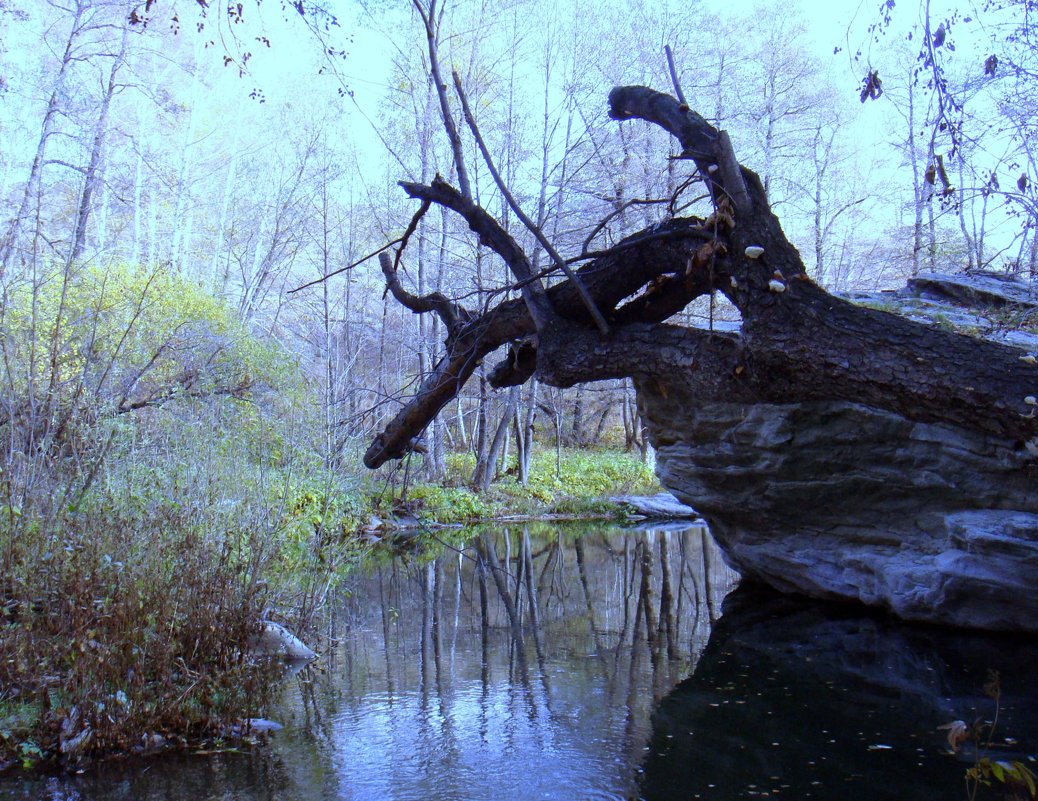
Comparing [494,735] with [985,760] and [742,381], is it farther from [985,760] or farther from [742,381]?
[985,760]

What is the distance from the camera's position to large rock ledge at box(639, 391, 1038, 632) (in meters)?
6.69

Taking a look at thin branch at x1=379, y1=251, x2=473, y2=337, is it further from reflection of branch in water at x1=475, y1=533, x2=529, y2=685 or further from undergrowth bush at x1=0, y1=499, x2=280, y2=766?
undergrowth bush at x1=0, y1=499, x2=280, y2=766

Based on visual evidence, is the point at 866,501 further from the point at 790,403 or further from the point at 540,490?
the point at 540,490

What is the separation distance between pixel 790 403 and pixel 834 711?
6.87 feet

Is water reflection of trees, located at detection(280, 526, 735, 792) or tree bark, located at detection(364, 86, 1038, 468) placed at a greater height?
tree bark, located at detection(364, 86, 1038, 468)

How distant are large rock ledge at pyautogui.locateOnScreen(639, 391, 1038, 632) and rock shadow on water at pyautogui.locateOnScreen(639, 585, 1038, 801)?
0.45m

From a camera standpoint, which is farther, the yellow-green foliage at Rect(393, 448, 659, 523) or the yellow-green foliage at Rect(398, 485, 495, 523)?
the yellow-green foliage at Rect(393, 448, 659, 523)

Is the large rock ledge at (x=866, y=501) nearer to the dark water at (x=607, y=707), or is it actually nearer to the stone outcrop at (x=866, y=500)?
the stone outcrop at (x=866, y=500)

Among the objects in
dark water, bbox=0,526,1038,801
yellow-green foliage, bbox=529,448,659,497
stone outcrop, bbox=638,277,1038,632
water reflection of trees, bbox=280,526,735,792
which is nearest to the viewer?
dark water, bbox=0,526,1038,801

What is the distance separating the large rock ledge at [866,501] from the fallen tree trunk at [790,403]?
0.02m

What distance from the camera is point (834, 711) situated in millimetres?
5652

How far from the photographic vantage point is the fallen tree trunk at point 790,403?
3195 mm

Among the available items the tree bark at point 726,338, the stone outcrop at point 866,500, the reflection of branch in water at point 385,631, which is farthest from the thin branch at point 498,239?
the reflection of branch in water at point 385,631

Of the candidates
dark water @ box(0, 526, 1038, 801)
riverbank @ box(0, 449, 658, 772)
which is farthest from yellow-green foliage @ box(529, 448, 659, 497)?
riverbank @ box(0, 449, 658, 772)
